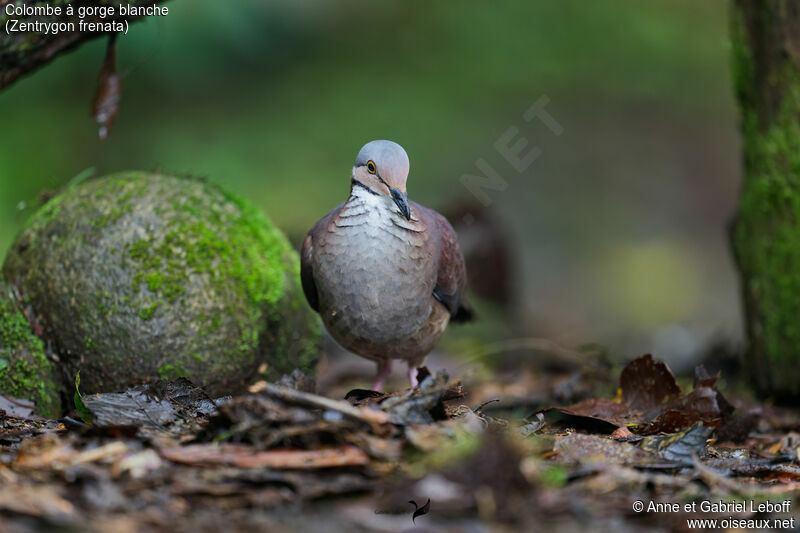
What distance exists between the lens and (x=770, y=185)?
5.39 meters

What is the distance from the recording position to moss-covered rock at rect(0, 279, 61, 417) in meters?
4.13

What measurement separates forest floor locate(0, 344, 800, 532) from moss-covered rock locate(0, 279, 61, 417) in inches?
18.0

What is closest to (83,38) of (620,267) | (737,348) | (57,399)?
(57,399)

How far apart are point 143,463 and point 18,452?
537 mm

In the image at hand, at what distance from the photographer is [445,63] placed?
1231 cm

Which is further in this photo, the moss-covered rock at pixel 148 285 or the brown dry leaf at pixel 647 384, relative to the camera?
the moss-covered rock at pixel 148 285

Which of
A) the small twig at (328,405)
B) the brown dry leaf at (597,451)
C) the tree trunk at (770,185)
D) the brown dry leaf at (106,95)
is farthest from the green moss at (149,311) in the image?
the tree trunk at (770,185)

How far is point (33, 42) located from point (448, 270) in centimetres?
263

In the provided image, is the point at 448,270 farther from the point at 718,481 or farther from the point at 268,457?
the point at 268,457

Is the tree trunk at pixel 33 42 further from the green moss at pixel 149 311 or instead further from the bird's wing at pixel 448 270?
the bird's wing at pixel 448 270

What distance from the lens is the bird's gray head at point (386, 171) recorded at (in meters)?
4.21

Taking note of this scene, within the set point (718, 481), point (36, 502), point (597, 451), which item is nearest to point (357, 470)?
point (36, 502)

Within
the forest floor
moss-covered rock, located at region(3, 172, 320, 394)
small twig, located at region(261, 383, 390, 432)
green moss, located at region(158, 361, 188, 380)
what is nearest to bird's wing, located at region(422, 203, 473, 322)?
moss-covered rock, located at region(3, 172, 320, 394)

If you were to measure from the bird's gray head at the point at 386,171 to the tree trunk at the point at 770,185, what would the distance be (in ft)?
9.00
